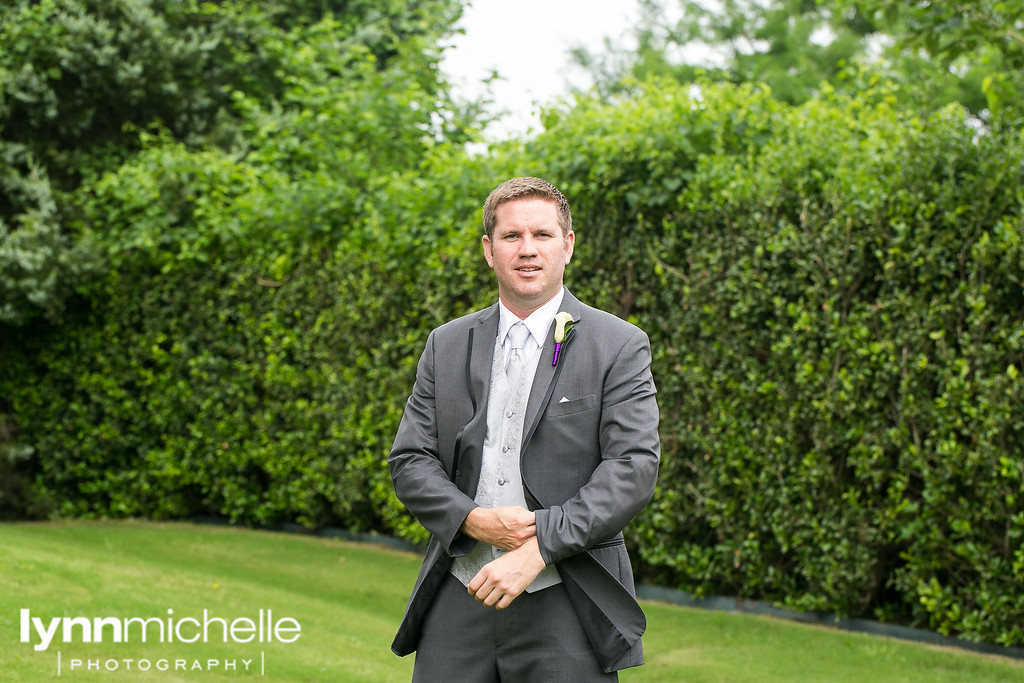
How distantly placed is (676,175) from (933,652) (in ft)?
11.8

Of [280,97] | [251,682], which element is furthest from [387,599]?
[280,97]

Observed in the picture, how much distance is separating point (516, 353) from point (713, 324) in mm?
4277

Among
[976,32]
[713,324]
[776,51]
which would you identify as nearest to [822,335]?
[713,324]

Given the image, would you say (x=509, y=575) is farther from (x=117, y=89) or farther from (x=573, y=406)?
(x=117, y=89)

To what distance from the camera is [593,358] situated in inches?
112

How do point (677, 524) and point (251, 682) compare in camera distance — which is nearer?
point (251, 682)

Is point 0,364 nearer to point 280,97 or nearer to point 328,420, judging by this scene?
point 328,420

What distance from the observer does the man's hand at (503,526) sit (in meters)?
2.64

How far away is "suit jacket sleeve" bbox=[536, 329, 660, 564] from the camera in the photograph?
260 cm

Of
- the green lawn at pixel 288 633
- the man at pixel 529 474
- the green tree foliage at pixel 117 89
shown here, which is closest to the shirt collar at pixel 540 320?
the man at pixel 529 474

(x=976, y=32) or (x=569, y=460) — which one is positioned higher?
(x=976, y=32)

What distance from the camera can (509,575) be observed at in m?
2.59

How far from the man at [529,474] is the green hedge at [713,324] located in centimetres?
379

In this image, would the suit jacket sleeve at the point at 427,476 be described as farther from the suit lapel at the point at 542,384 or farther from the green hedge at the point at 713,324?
the green hedge at the point at 713,324
